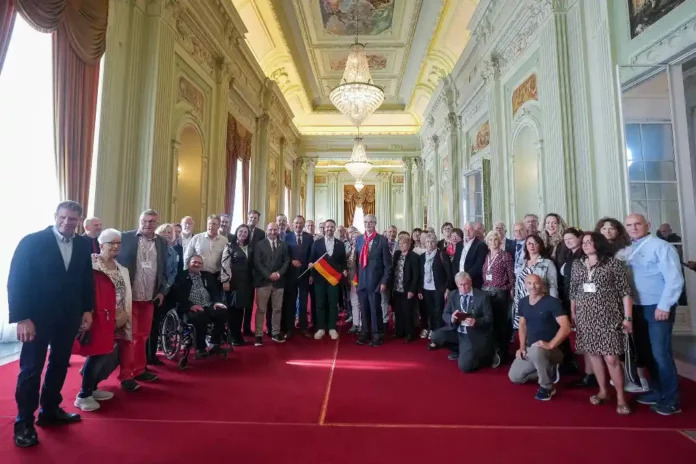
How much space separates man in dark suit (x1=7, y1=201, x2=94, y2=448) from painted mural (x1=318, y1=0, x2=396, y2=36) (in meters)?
8.24

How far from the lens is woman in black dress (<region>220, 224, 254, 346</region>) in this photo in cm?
447

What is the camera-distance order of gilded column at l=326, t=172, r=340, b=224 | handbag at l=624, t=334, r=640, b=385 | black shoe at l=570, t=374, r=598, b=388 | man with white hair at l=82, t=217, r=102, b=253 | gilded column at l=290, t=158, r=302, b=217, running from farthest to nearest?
1. gilded column at l=326, t=172, r=340, b=224
2. gilded column at l=290, t=158, r=302, b=217
3. man with white hair at l=82, t=217, r=102, b=253
4. black shoe at l=570, t=374, r=598, b=388
5. handbag at l=624, t=334, r=640, b=385

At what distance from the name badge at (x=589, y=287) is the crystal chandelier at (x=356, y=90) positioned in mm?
6593

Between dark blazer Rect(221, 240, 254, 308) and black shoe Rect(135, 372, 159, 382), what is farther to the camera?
dark blazer Rect(221, 240, 254, 308)

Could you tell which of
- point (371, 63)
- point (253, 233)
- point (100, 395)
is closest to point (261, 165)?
point (371, 63)

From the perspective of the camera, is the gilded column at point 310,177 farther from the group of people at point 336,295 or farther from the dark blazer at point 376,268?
the dark blazer at point 376,268

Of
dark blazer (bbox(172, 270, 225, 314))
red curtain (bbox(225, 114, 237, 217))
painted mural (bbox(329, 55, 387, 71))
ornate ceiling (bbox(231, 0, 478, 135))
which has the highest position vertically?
painted mural (bbox(329, 55, 387, 71))

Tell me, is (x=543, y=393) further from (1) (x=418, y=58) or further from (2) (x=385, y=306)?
(1) (x=418, y=58)

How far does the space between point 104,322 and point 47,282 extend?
0.49 meters

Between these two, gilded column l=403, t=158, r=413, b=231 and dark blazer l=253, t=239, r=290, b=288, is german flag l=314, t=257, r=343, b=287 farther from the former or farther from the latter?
gilded column l=403, t=158, r=413, b=231

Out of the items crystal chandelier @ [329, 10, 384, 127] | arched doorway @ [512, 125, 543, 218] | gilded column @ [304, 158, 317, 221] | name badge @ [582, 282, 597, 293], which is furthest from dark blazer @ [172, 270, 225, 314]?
gilded column @ [304, 158, 317, 221]

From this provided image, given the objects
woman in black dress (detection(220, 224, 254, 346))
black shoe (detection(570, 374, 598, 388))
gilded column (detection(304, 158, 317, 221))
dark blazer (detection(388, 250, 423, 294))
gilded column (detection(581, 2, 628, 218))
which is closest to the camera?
black shoe (detection(570, 374, 598, 388))

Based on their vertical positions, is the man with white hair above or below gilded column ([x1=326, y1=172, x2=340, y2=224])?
below

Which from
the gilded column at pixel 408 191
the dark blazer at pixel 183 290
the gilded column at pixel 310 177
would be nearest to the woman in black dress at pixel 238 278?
the dark blazer at pixel 183 290
